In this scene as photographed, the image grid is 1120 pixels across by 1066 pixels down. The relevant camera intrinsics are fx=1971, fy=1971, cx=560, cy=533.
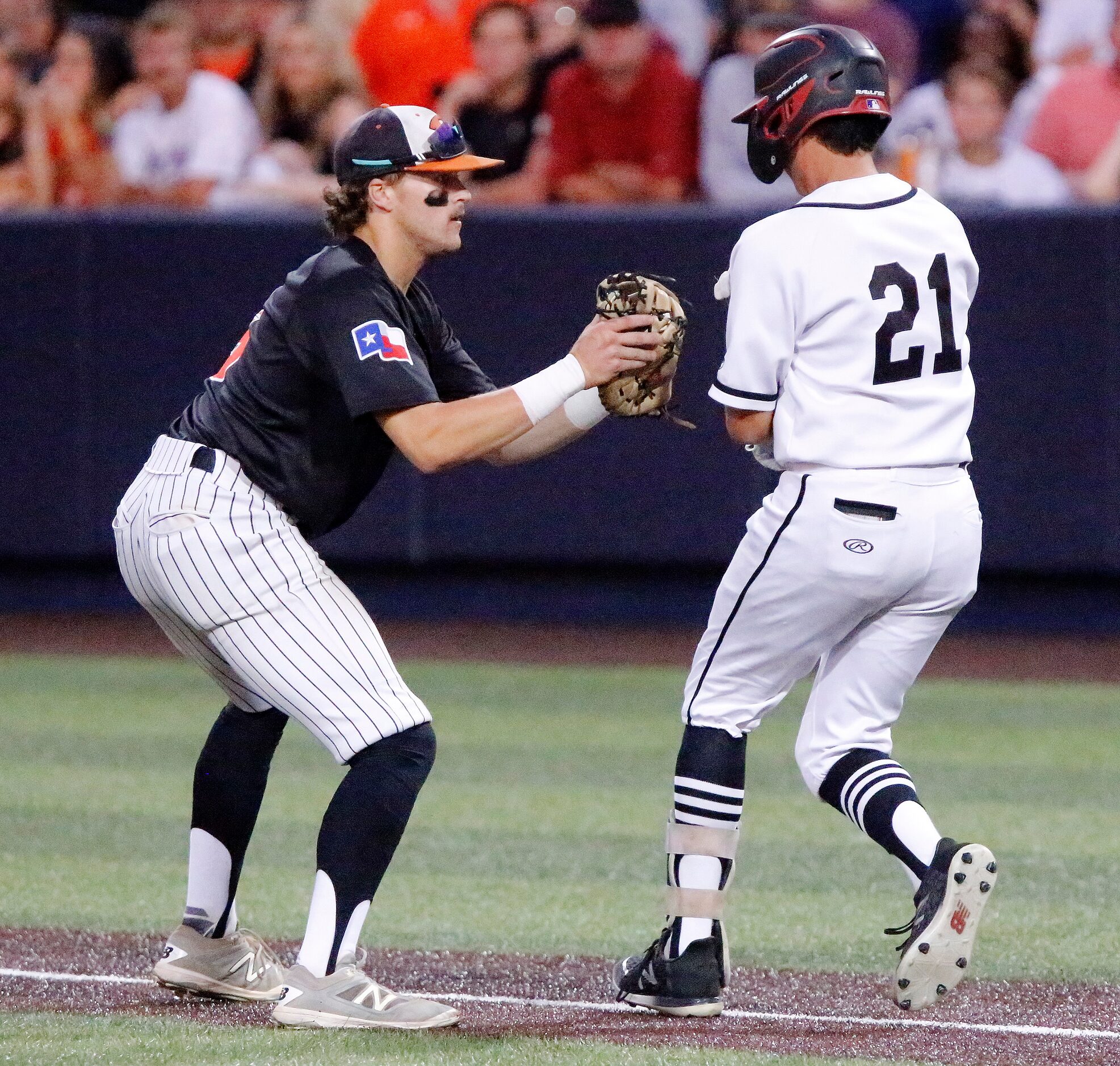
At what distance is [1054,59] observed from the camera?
33.8 feet

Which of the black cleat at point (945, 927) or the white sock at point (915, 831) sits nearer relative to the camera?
the black cleat at point (945, 927)

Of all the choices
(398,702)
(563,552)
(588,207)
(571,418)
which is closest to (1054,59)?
(588,207)

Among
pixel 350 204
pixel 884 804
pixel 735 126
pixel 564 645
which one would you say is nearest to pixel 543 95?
pixel 735 126

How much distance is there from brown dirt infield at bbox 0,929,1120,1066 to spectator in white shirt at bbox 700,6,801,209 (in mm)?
6080

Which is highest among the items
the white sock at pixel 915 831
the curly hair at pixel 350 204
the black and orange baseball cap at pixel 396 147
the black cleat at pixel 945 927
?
the black and orange baseball cap at pixel 396 147

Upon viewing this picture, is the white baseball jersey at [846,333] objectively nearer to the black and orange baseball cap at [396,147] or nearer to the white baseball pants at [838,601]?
the white baseball pants at [838,601]

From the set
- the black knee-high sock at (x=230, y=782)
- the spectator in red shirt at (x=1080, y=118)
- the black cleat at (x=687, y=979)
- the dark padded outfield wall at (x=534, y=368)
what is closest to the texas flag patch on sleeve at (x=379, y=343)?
the black knee-high sock at (x=230, y=782)

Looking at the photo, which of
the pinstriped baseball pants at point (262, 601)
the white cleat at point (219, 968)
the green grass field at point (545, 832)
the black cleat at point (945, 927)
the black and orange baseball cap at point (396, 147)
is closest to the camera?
the black cleat at point (945, 927)

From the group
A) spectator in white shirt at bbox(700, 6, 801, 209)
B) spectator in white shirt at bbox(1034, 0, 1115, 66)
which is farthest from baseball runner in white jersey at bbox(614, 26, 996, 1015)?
spectator in white shirt at bbox(1034, 0, 1115, 66)

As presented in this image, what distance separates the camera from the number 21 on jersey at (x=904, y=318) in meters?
3.78

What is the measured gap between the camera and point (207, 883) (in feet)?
14.0

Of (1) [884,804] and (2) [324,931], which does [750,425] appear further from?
(2) [324,931]

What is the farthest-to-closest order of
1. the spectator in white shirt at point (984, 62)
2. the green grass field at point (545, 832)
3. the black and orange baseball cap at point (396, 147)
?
the spectator in white shirt at point (984, 62) → the green grass field at point (545, 832) → the black and orange baseball cap at point (396, 147)

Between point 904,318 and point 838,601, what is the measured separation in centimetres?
56
